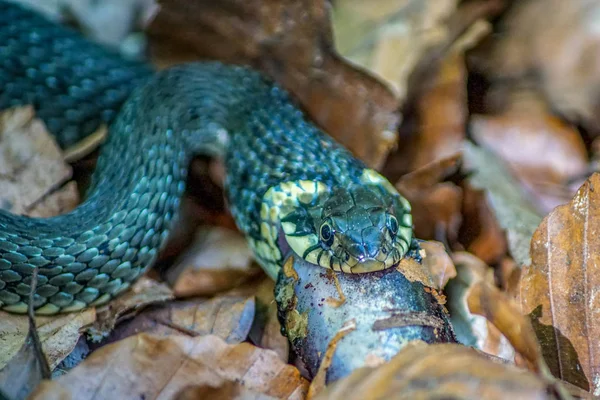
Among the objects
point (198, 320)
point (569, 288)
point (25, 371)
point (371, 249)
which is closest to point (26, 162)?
point (198, 320)

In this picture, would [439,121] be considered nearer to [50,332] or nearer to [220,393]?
[220,393]

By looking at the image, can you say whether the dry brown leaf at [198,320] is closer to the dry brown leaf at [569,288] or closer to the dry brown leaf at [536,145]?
the dry brown leaf at [569,288]

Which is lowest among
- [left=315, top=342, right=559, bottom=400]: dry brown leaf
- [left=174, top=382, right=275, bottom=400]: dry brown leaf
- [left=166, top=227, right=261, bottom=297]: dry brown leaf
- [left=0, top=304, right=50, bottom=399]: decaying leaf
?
[left=166, top=227, right=261, bottom=297]: dry brown leaf

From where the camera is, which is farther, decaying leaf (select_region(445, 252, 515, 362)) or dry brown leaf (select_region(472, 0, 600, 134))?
dry brown leaf (select_region(472, 0, 600, 134))

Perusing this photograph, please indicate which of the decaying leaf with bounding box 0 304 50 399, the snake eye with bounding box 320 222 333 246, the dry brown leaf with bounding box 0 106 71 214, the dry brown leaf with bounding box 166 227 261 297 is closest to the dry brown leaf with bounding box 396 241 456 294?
the snake eye with bounding box 320 222 333 246

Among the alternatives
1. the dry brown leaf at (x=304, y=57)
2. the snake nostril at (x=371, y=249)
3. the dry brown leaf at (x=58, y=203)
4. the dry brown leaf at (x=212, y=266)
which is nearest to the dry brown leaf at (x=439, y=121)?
the dry brown leaf at (x=304, y=57)

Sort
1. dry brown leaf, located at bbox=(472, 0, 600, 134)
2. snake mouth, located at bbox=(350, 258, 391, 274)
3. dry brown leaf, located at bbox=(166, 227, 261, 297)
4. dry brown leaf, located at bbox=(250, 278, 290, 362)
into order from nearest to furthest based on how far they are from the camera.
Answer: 1. snake mouth, located at bbox=(350, 258, 391, 274)
2. dry brown leaf, located at bbox=(250, 278, 290, 362)
3. dry brown leaf, located at bbox=(166, 227, 261, 297)
4. dry brown leaf, located at bbox=(472, 0, 600, 134)

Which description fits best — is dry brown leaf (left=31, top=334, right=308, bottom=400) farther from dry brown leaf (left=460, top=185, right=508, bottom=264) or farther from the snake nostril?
dry brown leaf (left=460, top=185, right=508, bottom=264)
